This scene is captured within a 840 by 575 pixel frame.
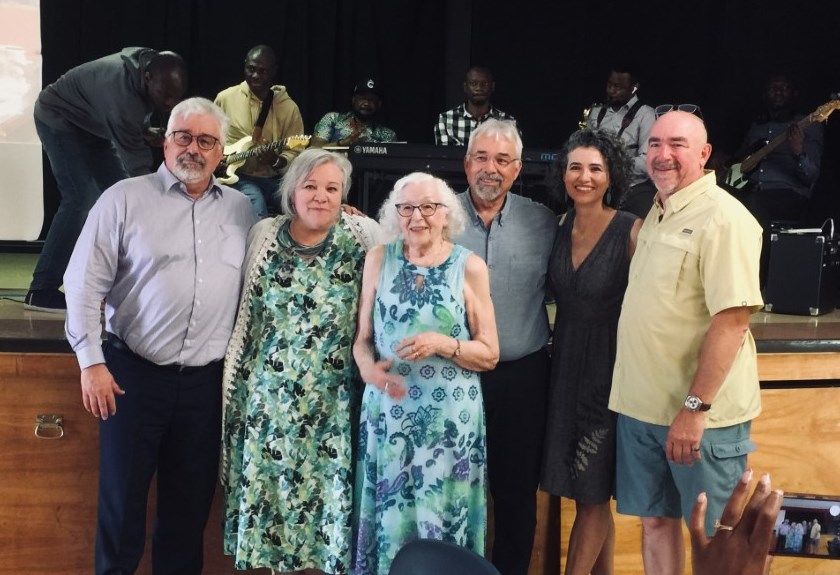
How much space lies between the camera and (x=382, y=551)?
266 cm

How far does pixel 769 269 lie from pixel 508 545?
260 cm

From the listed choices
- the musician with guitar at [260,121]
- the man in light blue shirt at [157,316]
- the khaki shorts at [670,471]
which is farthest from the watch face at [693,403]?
the musician with guitar at [260,121]

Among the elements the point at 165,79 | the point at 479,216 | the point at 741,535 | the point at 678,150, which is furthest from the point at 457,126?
the point at 741,535

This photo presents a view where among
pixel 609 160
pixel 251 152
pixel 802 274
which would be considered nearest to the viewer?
pixel 609 160

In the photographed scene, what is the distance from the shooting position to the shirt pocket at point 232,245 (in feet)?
9.03

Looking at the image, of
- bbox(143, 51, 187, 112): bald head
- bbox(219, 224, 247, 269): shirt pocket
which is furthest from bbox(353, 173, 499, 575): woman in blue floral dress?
bbox(143, 51, 187, 112): bald head

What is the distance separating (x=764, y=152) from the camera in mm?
5836

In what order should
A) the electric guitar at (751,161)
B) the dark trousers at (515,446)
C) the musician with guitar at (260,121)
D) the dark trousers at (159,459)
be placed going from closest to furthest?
the dark trousers at (159,459) < the dark trousers at (515,446) < the musician with guitar at (260,121) < the electric guitar at (751,161)

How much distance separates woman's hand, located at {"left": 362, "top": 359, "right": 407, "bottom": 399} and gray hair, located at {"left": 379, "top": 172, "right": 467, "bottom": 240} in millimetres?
382

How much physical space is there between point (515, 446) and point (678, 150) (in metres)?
1.00

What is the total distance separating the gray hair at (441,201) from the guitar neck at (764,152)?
3.70 meters

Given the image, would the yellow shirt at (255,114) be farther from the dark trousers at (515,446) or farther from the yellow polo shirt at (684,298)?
the yellow polo shirt at (684,298)

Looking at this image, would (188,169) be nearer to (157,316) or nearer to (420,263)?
(157,316)

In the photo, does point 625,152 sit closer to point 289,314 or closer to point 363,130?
point 289,314
